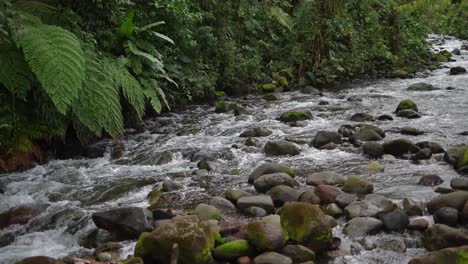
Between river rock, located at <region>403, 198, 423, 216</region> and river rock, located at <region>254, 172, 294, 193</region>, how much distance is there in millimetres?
1133

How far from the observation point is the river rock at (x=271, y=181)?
15.4 feet

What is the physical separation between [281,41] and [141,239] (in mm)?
8986

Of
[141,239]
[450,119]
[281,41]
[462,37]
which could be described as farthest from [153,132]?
[462,37]

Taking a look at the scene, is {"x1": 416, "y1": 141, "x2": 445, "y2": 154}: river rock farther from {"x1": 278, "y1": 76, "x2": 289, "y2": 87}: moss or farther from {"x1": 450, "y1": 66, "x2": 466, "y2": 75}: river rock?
{"x1": 450, "y1": 66, "x2": 466, "y2": 75}: river rock

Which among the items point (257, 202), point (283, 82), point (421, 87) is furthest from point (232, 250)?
point (421, 87)

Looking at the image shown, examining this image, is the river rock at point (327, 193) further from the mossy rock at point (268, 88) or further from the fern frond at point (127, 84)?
the mossy rock at point (268, 88)

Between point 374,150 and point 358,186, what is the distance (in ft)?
4.36

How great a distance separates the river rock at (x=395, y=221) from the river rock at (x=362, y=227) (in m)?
0.05

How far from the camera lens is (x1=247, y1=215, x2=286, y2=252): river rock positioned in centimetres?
338

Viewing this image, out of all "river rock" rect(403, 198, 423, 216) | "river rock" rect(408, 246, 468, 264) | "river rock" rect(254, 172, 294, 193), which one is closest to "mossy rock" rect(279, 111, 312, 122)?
"river rock" rect(254, 172, 294, 193)

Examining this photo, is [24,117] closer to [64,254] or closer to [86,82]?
[86,82]

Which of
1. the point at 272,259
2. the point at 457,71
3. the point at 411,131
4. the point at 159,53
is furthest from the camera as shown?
the point at 457,71

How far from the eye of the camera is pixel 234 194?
4.48 meters

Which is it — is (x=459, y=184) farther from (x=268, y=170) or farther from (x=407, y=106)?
(x=407, y=106)
